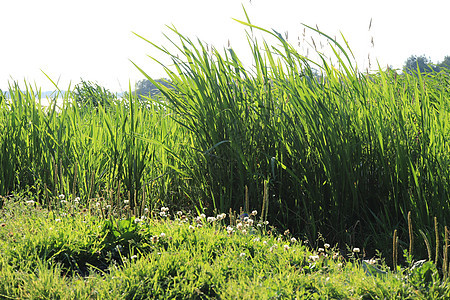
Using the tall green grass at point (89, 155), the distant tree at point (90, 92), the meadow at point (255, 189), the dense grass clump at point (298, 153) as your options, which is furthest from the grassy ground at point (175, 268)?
the distant tree at point (90, 92)

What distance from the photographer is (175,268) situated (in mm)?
2096

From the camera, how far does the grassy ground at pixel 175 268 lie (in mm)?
1906

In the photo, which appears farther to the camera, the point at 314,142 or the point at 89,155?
the point at 89,155

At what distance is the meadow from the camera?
2.05 metres

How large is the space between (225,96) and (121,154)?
0.92 meters

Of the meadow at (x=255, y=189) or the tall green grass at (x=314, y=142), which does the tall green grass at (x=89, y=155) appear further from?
the tall green grass at (x=314, y=142)

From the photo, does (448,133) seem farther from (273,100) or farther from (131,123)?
(131,123)

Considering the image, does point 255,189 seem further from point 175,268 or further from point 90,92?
point 90,92

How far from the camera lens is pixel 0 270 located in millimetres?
2117

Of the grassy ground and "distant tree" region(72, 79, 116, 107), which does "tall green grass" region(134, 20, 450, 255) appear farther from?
"distant tree" region(72, 79, 116, 107)

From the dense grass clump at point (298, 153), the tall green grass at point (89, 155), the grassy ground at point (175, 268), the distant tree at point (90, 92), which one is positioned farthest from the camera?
the distant tree at point (90, 92)

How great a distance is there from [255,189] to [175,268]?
40.7 inches

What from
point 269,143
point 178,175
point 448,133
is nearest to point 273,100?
point 269,143

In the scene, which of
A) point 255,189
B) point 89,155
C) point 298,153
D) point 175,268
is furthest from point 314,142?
point 89,155
